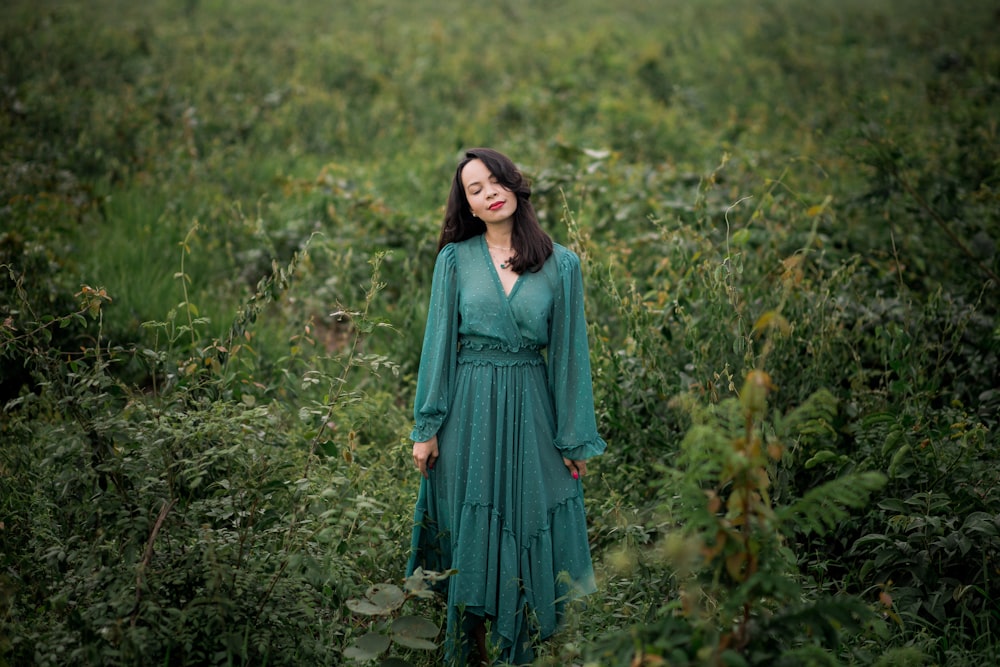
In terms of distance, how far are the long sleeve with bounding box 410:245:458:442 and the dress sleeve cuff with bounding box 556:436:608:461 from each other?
45 cm

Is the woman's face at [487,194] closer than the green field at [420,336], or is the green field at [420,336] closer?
the green field at [420,336]

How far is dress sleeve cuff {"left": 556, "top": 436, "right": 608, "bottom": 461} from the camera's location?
3.10 m

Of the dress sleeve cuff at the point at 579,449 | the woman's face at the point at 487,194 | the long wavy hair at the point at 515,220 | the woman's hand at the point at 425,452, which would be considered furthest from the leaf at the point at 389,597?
the woman's face at the point at 487,194

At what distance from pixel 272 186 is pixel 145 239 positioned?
64.9 inches

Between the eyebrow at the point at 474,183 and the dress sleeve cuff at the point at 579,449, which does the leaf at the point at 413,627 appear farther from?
the eyebrow at the point at 474,183

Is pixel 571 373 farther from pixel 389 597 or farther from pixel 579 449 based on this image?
pixel 389 597

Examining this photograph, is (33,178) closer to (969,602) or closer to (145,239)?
(145,239)

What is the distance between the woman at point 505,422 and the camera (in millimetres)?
3061

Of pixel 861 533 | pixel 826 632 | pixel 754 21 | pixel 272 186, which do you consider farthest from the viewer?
pixel 754 21

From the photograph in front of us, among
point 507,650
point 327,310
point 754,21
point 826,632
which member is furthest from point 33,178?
point 754,21

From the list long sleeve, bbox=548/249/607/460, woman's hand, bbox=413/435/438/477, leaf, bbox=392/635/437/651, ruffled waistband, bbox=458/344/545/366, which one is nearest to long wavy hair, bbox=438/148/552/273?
long sleeve, bbox=548/249/607/460

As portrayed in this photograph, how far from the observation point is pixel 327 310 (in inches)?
220

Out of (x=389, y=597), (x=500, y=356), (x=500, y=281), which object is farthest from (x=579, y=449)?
(x=389, y=597)

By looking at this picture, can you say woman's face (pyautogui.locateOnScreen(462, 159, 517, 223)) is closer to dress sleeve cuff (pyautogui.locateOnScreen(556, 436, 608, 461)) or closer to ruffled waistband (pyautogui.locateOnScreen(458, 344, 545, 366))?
ruffled waistband (pyautogui.locateOnScreen(458, 344, 545, 366))
